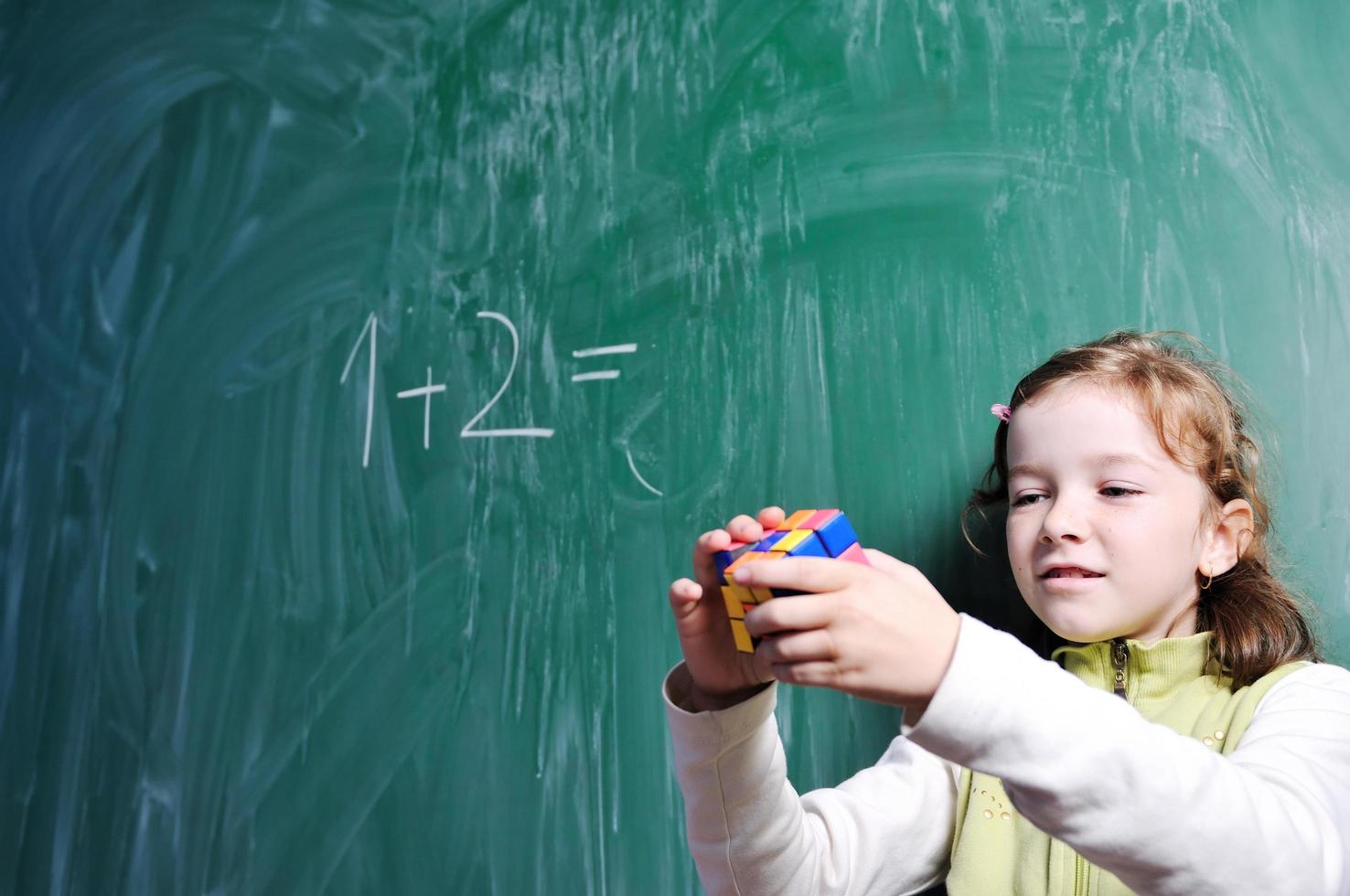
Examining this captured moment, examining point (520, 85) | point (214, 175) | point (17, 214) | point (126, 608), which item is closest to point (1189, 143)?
point (520, 85)

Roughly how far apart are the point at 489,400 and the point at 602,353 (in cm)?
13

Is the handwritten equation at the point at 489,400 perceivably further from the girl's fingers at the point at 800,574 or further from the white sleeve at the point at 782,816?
the girl's fingers at the point at 800,574

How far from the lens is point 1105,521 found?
2.40ft

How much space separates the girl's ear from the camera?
77 cm

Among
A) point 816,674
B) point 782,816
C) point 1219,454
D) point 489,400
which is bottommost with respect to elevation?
point 782,816

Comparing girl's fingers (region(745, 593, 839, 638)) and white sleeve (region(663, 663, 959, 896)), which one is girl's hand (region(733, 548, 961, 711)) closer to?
girl's fingers (region(745, 593, 839, 638))

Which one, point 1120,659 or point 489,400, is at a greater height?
point 489,400

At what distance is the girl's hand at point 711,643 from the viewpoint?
669 millimetres

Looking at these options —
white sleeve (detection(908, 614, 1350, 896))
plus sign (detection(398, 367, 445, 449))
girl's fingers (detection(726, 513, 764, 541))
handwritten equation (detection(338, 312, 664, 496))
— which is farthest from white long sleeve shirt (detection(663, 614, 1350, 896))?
plus sign (detection(398, 367, 445, 449))

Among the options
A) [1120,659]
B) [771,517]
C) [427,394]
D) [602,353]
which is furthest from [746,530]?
[427,394]

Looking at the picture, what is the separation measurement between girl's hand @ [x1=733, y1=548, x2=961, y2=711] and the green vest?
0.96 ft

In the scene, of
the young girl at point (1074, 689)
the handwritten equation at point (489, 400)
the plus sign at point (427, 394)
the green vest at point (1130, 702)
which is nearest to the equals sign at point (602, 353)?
the handwritten equation at point (489, 400)

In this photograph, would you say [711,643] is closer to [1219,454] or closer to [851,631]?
[851,631]

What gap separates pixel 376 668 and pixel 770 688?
0.54 m
